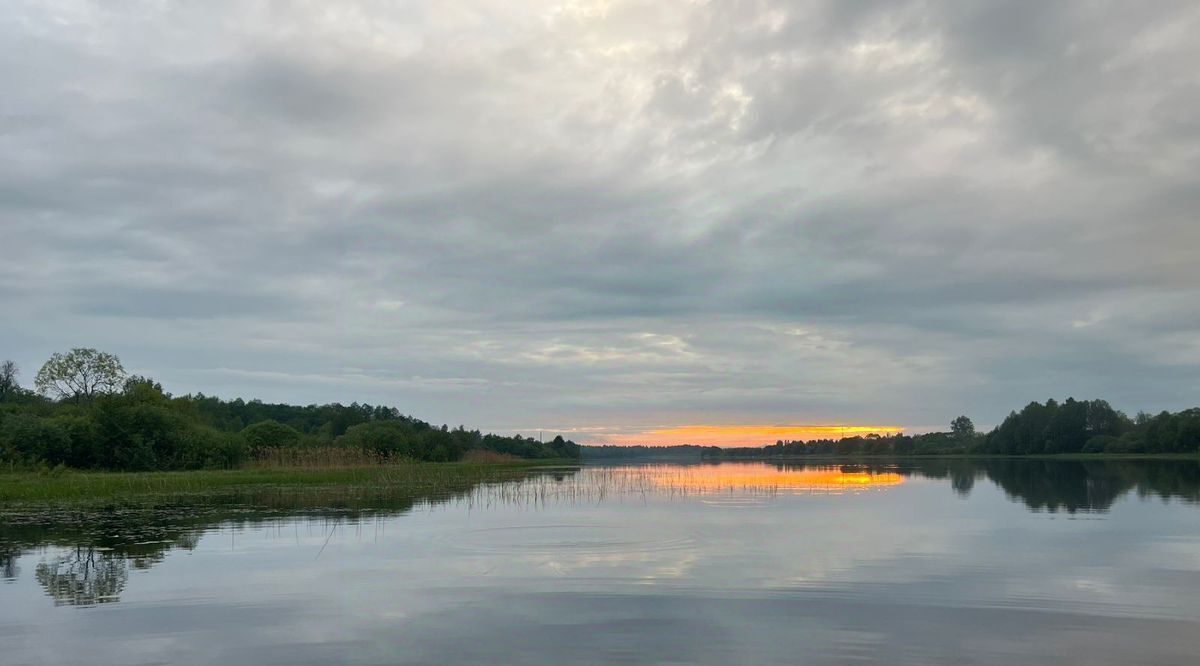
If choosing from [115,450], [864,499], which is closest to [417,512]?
[864,499]

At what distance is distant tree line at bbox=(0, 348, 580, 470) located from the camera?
154 ft

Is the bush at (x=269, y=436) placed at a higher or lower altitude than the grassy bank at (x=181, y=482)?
higher

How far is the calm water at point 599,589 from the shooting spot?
31.9 feet

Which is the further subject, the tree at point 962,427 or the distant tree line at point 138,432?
the tree at point 962,427

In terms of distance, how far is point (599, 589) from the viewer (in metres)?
13.1

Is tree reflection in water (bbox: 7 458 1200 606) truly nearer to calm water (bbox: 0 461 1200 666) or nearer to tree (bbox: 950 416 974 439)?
calm water (bbox: 0 461 1200 666)

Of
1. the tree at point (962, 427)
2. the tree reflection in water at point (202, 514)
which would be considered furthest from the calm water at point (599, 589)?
the tree at point (962, 427)

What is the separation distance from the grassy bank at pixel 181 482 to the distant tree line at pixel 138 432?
21.2 ft

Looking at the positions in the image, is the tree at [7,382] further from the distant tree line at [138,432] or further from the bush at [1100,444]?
the bush at [1100,444]

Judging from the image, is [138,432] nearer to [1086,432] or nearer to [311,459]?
[311,459]

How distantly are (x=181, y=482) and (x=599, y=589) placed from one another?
31822 mm

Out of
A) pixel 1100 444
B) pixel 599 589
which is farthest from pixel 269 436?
pixel 1100 444

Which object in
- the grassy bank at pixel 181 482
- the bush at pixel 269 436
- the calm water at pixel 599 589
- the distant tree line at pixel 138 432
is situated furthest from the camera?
the bush at pixel 269 436

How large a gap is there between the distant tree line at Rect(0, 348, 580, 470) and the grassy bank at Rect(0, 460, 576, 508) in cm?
646
